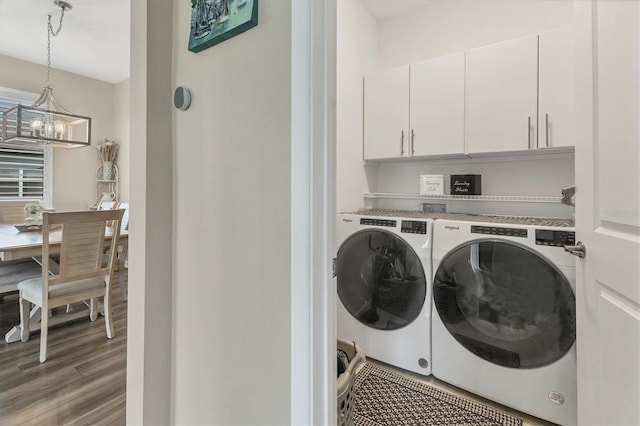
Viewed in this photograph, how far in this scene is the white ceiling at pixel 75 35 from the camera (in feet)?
9.27

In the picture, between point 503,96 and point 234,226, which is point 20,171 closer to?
point 234,226

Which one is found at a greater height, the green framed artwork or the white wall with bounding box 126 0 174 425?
the green framed artwork

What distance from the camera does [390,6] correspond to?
248 centimetres

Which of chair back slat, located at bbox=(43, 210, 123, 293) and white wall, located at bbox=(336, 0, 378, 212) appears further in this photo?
white wall, located at bbox=(336, 0, 378, 212)

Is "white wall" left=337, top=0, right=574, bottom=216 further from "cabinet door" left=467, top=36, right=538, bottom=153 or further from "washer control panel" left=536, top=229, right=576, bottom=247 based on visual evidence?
"washer control panel" left=536, top=229, right=576, bottom=247

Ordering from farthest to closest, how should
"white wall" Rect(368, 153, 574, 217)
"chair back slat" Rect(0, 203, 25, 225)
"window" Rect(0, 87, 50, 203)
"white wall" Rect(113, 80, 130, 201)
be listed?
"white wall" Rect(113, 80, 130, 201), "window" Rect(0, 87, 50, 203), "chair back slat" Rect(0, 203, 25, 225), "white wall" Rect(368, 153, 574, 217)

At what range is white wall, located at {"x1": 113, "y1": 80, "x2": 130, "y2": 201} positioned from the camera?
462cm

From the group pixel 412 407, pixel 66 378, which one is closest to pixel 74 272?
pixel 66 378

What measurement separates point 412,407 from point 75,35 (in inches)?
182

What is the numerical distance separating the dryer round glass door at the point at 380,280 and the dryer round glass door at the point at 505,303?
158 mm

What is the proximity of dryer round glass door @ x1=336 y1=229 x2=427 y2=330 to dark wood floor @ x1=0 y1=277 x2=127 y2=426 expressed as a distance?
141 centimetres

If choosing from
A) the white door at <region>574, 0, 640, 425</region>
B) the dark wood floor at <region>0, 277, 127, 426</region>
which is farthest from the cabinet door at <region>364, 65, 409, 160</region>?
the dark wood floor at <region>0, 277, 127, 426</region>

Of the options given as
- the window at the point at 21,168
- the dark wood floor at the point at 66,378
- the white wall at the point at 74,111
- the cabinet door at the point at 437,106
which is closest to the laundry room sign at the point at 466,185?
the cabinet door at the point at 437,106

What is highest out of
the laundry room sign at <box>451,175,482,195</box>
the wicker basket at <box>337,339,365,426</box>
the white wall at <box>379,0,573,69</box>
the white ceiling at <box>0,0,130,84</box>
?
the white ceiling at <box>0,0,130,84</box>
